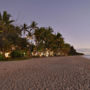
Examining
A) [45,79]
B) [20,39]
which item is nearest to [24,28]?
[20,39]

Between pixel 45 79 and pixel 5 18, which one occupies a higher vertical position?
pixel 5 18

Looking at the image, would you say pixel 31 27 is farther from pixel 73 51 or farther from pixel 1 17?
pixel 73 51

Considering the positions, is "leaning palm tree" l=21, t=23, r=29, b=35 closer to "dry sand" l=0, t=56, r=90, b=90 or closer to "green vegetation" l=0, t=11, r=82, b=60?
"green vegetation" l=0, t=11, r=82, b=60

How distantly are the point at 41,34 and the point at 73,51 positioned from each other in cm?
6065

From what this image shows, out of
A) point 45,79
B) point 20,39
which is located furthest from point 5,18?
point 45,79

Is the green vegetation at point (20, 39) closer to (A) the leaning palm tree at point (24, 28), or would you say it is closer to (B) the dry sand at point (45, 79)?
(A) the leaning palm tree at point (24, 28)

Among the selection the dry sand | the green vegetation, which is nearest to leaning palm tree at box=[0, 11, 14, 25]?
the green vegetation

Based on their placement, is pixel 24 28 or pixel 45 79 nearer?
pixel 45 79

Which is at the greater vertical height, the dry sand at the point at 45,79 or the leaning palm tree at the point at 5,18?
the leaning palm tree at the point at 5,18

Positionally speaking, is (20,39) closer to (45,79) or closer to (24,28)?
(24,28)

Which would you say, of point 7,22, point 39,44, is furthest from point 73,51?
point 7,22

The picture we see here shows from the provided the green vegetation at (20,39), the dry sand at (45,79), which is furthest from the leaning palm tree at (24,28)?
the dry sand at (45,79)

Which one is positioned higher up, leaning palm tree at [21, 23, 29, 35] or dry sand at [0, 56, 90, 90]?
leaning palm tree at [21, 23, 29, 35]

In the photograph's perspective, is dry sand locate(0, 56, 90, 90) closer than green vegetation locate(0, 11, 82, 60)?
Yes
